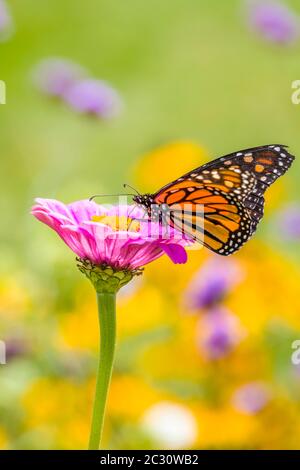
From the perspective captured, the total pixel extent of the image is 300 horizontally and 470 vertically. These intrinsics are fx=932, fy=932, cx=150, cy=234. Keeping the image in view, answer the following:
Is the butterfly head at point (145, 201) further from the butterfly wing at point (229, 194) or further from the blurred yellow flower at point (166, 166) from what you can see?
the blurred yellow flower at point (166, 166)

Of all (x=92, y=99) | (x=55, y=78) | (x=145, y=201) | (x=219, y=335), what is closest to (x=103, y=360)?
(x=145, y=201)

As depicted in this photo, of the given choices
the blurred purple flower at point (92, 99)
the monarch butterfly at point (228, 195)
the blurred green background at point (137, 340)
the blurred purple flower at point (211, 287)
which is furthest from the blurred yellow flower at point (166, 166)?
the monarch butterfly at point (228, 195)

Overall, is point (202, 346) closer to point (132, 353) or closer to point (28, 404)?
point (132, 353)

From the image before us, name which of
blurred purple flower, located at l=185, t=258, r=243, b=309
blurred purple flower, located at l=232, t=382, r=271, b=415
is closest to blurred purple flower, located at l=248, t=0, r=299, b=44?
blurred purple flower, located at l=185, t=258, r=243, b=309

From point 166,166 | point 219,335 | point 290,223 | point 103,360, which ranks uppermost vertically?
point 166,166

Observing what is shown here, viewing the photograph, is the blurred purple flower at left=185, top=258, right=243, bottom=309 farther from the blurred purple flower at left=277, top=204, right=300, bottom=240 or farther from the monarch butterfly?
the monarch butterfly

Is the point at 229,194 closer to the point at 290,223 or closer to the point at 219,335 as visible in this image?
the point at 219,335
